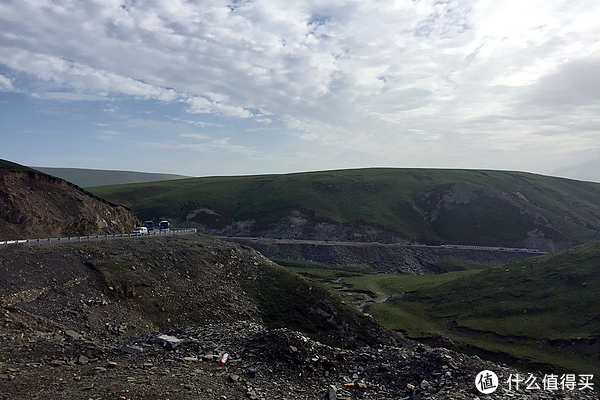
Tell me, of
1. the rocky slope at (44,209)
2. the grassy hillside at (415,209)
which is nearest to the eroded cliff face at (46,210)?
the rocky slope at (44,209)

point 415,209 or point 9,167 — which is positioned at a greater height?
point 9,167

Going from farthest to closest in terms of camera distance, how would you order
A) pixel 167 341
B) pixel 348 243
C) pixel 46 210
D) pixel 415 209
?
pixel 415 209 → pixel 348 243 → pixel 46 210 → pixel 167 341

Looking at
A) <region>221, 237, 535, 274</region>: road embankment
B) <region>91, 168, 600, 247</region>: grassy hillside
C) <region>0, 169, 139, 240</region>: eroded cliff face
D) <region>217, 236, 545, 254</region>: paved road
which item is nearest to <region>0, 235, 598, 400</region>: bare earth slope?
<region>0, 169, 139, 240</region>: eroded cliff face

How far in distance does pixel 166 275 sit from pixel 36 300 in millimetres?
15122

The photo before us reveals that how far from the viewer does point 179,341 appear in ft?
85.6

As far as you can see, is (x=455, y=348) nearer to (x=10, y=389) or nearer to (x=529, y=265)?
(x=529, y=265)

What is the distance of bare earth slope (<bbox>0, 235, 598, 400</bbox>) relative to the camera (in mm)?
21016

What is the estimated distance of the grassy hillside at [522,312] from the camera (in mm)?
47750

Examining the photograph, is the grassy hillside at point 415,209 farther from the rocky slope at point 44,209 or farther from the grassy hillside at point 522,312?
the rocky slope at point 44,209

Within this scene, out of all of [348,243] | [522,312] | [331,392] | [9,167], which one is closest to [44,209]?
[9,167]

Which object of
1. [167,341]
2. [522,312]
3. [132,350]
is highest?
[167,341]

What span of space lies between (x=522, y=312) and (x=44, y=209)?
73750 millimetres

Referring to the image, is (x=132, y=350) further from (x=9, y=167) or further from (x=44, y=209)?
(x=9, y=167)

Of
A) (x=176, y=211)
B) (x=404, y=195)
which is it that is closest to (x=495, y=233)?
(x=404, y=195)
